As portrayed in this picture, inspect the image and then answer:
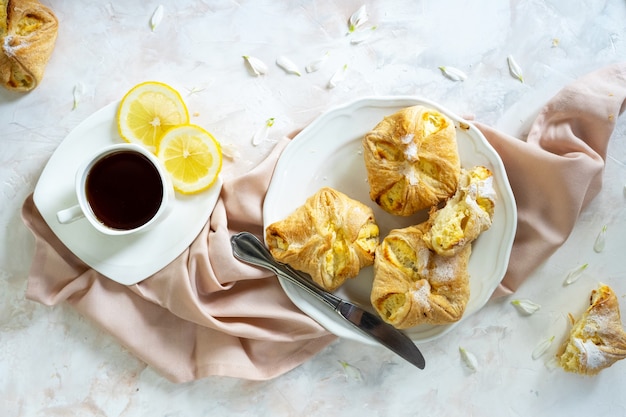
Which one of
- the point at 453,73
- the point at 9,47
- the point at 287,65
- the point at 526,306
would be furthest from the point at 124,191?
the point at 526,306

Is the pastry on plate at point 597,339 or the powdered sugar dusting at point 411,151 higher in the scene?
the powdered sugar dusting at point 411,151

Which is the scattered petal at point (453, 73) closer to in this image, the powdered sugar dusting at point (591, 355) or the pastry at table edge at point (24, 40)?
the powdered sugar dusting at point (591, 355)

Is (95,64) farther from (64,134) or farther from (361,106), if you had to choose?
(361,106)

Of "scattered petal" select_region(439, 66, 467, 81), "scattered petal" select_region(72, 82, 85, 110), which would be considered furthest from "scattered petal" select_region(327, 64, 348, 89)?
"scattered petal" select_region(72, 82, 85, 110)

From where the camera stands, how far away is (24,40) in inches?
80.6

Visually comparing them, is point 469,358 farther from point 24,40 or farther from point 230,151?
point 24,40

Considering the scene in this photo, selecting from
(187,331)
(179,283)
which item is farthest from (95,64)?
(187,331)

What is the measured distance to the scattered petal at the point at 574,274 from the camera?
7.34ft

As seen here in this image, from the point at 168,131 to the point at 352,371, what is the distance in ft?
3.66

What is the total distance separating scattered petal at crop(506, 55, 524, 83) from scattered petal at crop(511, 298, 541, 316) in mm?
828

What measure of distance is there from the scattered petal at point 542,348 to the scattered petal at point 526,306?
0.12 meters

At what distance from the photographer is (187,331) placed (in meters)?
2.19

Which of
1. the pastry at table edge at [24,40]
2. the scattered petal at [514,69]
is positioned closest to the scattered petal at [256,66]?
the pastry at table edge at [24,40]

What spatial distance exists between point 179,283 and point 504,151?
4.06 feet
